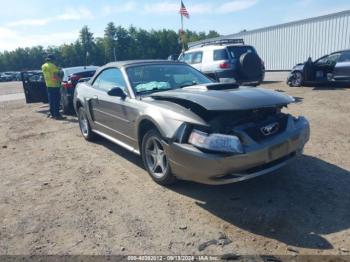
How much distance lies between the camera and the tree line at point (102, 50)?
77438 millimetres

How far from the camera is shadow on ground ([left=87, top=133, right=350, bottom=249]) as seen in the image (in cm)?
304

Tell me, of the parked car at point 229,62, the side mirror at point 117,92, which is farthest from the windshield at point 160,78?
the parked car at point 229,62

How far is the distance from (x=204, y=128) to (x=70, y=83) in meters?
7.35

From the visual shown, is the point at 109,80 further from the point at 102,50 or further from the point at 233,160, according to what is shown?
the point at 102,50

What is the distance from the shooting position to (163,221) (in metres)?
3.42

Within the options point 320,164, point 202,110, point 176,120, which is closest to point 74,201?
point 176,120

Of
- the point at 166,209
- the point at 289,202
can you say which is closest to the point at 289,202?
the point at 289,202

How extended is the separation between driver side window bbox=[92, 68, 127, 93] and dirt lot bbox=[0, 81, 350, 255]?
4.07 feet

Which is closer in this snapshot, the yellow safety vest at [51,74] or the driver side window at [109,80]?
the driver side window at [109,80]

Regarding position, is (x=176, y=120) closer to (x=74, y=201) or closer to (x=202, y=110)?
(x=202, y=110)

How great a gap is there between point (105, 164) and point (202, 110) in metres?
2.29

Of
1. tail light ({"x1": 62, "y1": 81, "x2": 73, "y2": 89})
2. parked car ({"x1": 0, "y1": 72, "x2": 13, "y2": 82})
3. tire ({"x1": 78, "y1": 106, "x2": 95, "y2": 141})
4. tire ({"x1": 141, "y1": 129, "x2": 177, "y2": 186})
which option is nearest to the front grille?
tire ({"x1": 141, "y1": 129, "x2": 177, "y2": 186})

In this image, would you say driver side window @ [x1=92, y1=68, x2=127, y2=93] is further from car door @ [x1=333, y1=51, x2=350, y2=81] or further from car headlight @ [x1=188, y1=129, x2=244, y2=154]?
car door @ [x1=333, y1=51, x2=350, y2=81]

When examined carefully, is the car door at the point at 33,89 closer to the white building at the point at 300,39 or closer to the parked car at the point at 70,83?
the parked car at the point at 70,83
